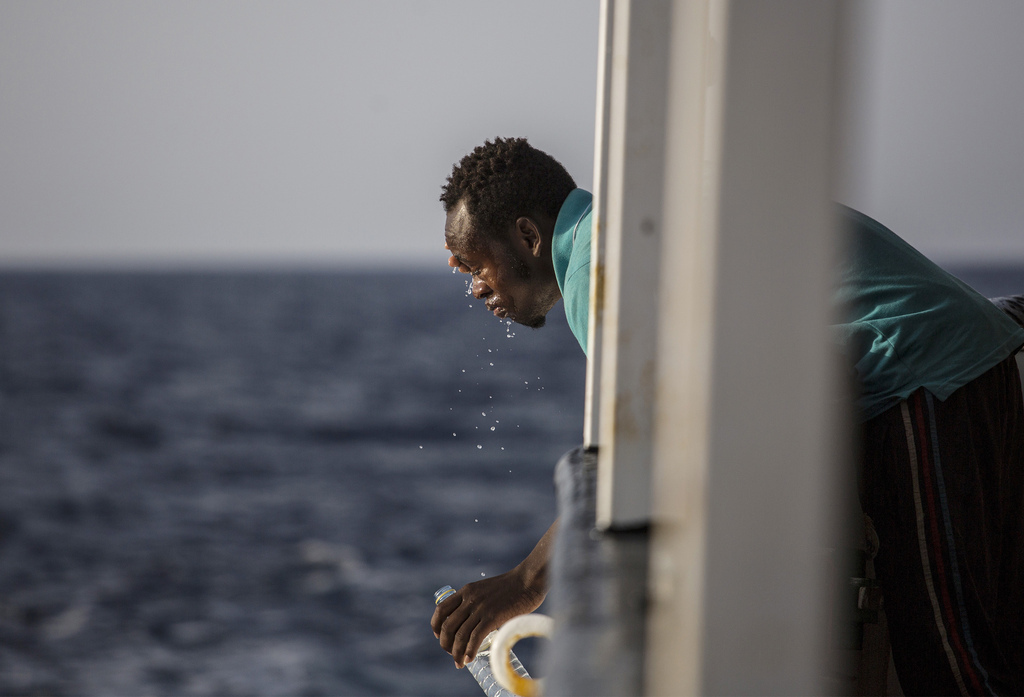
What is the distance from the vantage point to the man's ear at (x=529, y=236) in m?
2.21

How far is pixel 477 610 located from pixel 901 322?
2.84 ft

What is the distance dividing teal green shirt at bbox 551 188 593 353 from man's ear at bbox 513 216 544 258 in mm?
118

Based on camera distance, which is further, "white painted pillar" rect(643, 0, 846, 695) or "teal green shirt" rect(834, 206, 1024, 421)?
"teal green shirt" rect(834, 206, 1024, 421)

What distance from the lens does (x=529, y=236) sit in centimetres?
222

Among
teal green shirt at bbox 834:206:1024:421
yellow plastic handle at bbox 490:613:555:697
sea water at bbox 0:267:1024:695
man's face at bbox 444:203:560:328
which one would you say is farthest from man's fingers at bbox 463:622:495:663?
sea water at bbox 0:267:1024:695

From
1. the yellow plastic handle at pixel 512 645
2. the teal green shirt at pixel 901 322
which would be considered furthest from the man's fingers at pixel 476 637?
the teal green shirt at pixel 901 322

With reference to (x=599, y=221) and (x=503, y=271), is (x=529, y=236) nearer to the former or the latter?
(x=503, y=271)

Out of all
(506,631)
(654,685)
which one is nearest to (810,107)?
(654,685)

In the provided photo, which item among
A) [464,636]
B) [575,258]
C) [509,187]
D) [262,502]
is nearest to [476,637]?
[464,636]

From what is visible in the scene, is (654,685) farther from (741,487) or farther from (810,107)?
(810,107)

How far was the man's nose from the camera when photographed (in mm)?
2342

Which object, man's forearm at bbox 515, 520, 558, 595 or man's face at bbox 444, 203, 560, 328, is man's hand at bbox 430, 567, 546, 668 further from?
man's face at bbox 444, 203, 560, 328

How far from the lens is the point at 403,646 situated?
11242 millimetres

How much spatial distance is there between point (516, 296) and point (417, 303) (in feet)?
170
